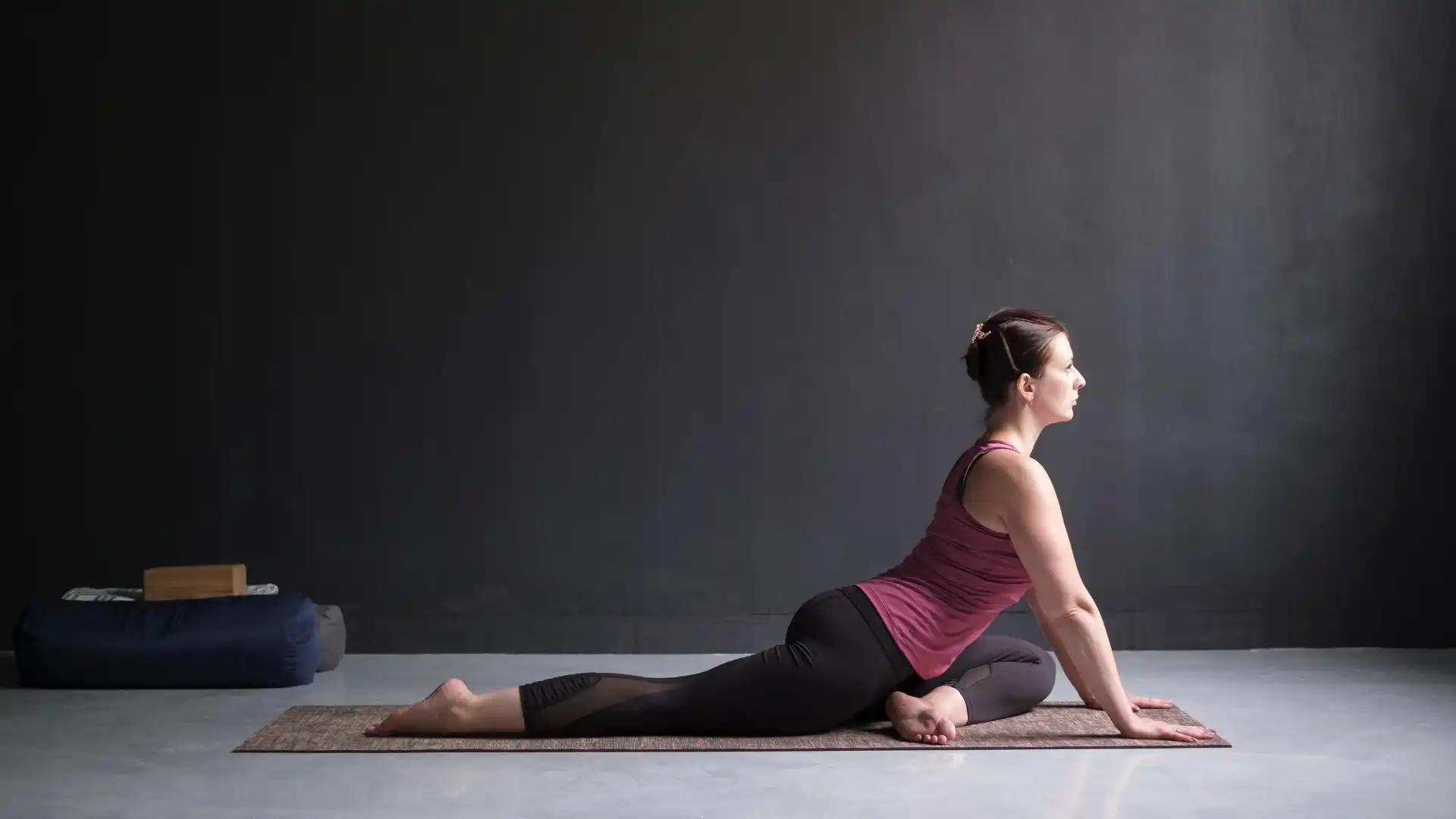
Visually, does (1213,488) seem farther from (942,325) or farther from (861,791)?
(861,791)

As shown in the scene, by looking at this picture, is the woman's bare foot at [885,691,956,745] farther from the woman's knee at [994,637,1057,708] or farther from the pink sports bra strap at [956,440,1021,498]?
the pink sports bra strap at [956,440,1021,498]

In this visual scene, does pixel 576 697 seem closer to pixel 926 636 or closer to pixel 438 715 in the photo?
pixel 438 715

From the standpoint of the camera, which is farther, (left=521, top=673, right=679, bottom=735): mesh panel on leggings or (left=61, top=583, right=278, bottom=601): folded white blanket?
(left=61, top=583, right=278, bottom=601): folded white blanket

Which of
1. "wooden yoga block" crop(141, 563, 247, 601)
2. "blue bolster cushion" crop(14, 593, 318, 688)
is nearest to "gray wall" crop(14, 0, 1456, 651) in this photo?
"wooden yoga block" crop(141, 563, 247, 601)

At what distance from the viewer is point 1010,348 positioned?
10.1 feet

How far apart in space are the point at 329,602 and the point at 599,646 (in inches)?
33.7

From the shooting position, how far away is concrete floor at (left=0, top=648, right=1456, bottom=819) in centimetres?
249

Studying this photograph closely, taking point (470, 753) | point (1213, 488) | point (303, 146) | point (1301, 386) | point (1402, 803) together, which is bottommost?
point (1402, 803)

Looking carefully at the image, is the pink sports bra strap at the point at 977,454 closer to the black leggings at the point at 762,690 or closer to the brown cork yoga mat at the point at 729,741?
the black leggings at the point at 762,690

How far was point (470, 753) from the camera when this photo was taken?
2914 mm

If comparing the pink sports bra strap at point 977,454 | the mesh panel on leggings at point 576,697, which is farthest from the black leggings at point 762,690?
the pink sports bra strap at point 977,454

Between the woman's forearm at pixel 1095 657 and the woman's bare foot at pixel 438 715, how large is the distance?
1199 mm

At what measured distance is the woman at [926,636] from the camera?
9.61ft

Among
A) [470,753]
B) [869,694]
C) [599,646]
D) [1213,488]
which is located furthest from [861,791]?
[1213,488]
